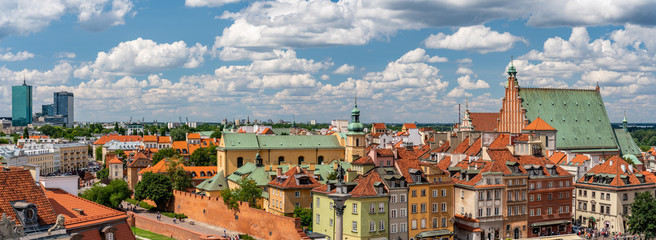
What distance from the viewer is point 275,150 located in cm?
10712

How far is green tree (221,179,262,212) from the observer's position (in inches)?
2884

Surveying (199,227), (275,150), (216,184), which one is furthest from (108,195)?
(275,150)

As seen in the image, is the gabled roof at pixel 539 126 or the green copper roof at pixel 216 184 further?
the gabled roof at pixel 539 126

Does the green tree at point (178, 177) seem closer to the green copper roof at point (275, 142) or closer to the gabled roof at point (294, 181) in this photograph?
the green copper roof at point (275, 142)

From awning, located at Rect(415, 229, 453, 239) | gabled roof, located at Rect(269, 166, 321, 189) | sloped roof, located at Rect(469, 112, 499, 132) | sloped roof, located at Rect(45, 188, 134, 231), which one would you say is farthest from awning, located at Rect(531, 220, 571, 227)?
sloped roof, located at Rect(45, 188, 134, 231)

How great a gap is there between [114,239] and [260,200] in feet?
151

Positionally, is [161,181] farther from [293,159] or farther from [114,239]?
[114,239]

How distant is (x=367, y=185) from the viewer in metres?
62.2

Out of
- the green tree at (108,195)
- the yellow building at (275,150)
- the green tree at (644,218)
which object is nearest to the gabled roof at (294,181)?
the green tree at (108,195)

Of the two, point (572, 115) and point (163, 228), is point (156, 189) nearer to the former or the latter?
point (163, 228)

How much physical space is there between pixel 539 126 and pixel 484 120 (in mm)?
22892

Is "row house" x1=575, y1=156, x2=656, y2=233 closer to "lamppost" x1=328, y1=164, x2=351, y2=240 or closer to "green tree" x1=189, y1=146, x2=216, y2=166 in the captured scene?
"lamppost" x1=328, y1=164, x2=351, y2=240

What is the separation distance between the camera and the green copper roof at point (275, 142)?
104 m

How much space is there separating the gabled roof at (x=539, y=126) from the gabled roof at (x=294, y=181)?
4235 centimetres
